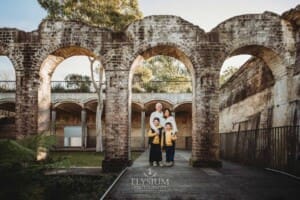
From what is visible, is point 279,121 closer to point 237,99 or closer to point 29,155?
point 237,99

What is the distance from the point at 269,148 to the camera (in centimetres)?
873

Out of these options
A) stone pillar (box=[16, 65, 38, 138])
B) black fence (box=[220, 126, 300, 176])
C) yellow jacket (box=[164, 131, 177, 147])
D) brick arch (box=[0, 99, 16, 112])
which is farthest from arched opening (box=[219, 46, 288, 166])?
brick arch (box=[0, 99, 16, 112])

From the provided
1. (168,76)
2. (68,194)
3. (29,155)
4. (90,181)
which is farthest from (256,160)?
(168,76)

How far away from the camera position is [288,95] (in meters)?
8.44

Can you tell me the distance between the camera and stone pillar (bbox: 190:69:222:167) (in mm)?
8688

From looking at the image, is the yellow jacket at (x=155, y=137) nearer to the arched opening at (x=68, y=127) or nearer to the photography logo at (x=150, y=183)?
the photography logo at (x=150, y=183)

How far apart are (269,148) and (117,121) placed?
16.1 ft

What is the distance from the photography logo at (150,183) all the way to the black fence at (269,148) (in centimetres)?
355

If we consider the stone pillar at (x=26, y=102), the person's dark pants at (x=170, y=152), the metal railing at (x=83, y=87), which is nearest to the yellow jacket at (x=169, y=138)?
the person's dark pants at (x=170, y=152)

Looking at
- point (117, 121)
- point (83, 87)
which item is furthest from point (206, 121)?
point (83, 87)

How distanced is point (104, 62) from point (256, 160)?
243 inches

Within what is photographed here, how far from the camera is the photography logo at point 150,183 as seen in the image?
5539mm

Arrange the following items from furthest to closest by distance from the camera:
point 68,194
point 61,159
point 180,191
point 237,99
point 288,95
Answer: point 237,99
point 288,95
point 68,194
point 180,191
point 61,159

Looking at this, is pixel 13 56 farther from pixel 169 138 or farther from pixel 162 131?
pixel 169 138
